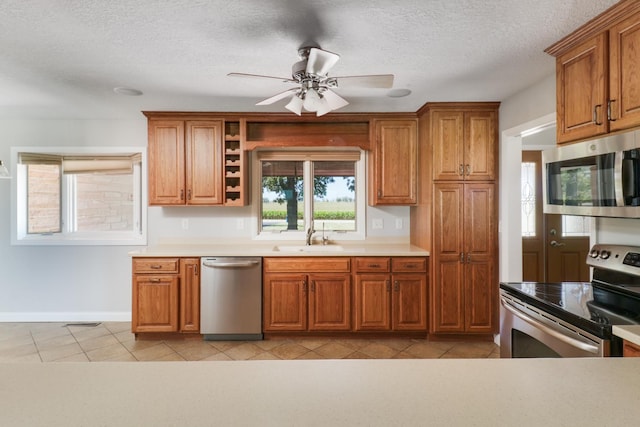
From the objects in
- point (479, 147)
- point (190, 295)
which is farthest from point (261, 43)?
point (190, 295)

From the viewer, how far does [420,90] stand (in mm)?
2840

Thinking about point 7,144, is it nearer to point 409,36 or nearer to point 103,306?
point 103,306

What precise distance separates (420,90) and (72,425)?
117 inches

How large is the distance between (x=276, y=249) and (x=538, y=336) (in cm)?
249

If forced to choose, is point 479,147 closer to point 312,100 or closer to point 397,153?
point 397,153

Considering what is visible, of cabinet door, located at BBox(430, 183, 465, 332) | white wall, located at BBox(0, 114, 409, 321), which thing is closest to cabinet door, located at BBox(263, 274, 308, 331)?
white wall, located at BBox(0, 114, 409, 321)

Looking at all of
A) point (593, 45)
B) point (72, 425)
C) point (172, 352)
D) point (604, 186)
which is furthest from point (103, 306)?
point (593, 45)

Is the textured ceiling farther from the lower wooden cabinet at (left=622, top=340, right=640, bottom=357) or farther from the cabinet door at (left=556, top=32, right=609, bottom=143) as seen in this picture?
the lower wooden cabinet at (left=622, top=340, right=640, bottom=357)

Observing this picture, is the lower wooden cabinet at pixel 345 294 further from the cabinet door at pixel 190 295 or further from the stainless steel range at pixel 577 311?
the stainless steel range at pixel 577 311

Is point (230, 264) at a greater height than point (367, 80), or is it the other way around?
point (367, 80)

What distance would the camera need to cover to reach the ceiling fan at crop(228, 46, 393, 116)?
1807mm

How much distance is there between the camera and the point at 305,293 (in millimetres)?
3250

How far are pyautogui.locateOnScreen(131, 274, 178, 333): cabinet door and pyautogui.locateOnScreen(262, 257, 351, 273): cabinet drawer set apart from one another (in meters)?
0.94

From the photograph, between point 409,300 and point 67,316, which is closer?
point 409,300
